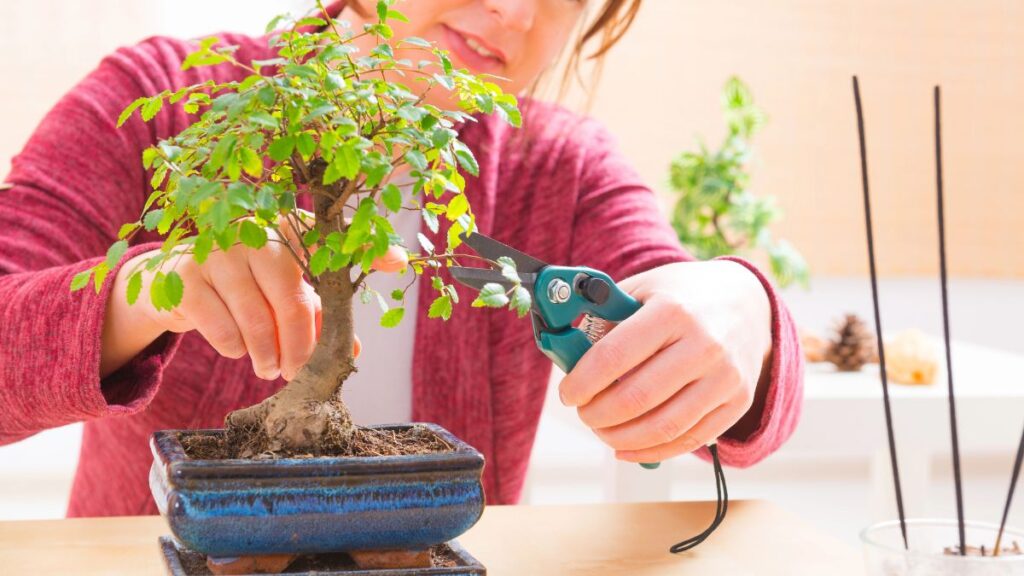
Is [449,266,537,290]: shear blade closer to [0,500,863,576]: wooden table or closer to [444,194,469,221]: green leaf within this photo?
[444,194,469,221]: green leaf

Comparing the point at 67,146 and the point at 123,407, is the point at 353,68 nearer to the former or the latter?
the point at 123,407

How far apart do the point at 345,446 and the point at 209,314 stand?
0.43 feet

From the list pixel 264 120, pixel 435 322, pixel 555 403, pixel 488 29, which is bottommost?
pixel 555 403

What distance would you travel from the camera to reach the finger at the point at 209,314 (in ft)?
2.28

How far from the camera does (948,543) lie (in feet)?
2.38

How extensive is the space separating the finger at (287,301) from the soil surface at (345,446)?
0.22ft

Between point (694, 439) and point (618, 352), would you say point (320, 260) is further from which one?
point (694, 439)

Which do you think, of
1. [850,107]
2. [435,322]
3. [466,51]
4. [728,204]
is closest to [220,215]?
[466,51]

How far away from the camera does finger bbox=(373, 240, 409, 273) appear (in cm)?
63

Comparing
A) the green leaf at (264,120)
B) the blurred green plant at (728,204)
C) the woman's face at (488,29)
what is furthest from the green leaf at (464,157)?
the blurred green plant at (728,204)

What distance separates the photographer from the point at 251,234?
559 mm

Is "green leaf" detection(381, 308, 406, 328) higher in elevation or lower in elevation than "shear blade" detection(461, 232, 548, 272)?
lower

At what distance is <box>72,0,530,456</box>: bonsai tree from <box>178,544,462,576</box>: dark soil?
7cm

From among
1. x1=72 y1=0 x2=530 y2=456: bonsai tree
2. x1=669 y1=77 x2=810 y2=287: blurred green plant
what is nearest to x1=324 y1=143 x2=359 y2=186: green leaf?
x1=72 y1=0 x2=530 y2=456: bonsai tree
